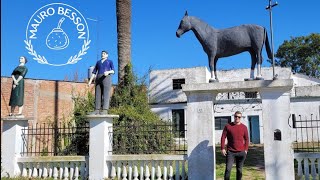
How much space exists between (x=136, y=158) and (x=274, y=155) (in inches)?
128

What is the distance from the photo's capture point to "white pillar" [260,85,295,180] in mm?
7719

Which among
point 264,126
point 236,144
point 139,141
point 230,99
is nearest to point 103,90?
point 139,141

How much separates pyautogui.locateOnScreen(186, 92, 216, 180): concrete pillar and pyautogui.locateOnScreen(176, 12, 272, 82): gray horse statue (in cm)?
59

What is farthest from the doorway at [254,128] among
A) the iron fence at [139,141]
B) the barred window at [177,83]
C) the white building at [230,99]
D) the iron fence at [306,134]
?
the iron fence at [139,141]

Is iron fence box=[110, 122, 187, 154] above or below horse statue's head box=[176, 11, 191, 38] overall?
below

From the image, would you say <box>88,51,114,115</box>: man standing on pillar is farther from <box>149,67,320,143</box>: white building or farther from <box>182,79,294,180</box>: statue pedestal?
<box>149,67,320,143</box>: white building

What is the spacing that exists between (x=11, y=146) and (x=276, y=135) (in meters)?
6.86

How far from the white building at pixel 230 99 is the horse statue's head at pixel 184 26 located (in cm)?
1455

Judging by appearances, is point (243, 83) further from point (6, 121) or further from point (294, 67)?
point (294, 67)

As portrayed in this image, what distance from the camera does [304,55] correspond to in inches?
1636

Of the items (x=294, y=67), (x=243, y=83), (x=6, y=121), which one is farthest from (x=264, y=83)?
(x=294, y=67)

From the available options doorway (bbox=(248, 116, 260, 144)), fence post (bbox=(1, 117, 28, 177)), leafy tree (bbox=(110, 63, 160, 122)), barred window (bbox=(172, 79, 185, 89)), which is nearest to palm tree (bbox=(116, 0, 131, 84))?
leafy tree (bbox=(110, 63, 160, 122))

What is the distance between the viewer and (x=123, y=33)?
15.4 metres

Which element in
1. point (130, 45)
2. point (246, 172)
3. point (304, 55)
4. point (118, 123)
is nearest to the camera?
point (246, 172)
